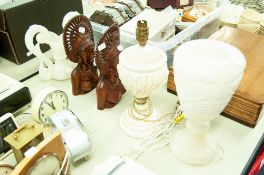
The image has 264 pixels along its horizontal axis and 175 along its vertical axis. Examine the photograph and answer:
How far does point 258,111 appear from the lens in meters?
0.79

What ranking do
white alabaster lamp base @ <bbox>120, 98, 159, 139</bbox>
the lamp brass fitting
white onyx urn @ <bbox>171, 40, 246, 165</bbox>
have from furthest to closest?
white alabaster lamp base @ <bbox>120, 98, 159, 139</bbox> → the lamp brass fitting → white onyx urn @ <bbox>171, 40, 246, 165</bbox>

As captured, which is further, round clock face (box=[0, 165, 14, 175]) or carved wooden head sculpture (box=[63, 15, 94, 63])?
carved wooden head sculpture (box=[63, 15, 94, 63])

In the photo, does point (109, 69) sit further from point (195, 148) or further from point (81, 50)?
point (195, 148)

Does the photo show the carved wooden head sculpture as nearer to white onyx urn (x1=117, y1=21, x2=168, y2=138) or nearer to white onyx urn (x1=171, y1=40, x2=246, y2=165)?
white onyx urn (x1=117, y1=21, x2=168, y2=138)

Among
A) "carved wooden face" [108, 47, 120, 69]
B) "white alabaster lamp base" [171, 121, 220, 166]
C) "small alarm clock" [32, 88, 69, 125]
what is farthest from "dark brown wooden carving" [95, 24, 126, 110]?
"white alabaster lamp base" [171, 121, 220, 166]

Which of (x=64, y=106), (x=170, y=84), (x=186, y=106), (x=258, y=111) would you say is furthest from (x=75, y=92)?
(x=258, y=111)

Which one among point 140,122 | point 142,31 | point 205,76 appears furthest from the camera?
point 140,122

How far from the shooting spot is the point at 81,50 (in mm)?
848

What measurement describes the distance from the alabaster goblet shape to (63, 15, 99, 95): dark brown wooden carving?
147 millimetres

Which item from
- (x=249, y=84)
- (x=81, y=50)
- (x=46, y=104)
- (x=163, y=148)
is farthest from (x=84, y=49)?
(x=249, y=84)

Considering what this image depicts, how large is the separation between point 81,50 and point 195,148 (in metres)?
0.39

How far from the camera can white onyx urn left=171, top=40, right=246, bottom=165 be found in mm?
562

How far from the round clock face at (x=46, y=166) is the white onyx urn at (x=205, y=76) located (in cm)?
28

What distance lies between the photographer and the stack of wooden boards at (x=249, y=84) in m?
0.80
